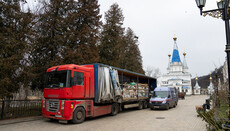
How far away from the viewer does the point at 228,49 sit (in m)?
5.57

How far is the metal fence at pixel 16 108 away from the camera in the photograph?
437 inches

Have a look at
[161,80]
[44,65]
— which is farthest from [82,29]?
[161,80]

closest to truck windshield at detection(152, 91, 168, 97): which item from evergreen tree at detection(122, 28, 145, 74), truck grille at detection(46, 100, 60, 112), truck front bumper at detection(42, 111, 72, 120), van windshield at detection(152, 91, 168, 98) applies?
van windshield at detection(152, 91, 168, 98)

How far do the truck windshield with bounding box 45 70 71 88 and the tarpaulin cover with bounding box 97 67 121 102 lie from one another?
2386 millimetres

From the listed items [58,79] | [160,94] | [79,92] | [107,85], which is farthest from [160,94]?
[58,79]

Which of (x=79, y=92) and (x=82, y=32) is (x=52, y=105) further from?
(x=82, y=32)

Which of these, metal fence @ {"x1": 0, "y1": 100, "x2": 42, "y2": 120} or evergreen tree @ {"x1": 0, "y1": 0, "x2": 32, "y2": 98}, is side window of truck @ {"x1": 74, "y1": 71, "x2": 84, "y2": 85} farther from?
metal fence @ {"x1": 0, "y1": 100, "x2": 42, "y2": 120}

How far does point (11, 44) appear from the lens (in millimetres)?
10867

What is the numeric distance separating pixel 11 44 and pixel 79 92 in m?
5.43

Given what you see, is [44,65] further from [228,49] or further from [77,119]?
[228,49]

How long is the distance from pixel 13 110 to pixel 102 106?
241 inches

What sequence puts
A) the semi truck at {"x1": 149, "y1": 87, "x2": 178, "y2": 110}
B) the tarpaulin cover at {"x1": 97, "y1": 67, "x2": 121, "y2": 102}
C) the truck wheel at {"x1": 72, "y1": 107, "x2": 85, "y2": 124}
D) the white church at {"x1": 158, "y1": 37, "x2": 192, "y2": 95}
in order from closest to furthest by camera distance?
the truck wheel at {"x1": 72, "y1": 107, "x2": 85, "y2": 124}
the tarpaulin cover at {"x1": 97, "y1": 67, "x2": 121, "y2": 102}
the semi truck at {"x1": 149, "y1": 87, "x2": 178, "y2": 110}
the white church at {"x1": 158, "y1": 37, "x2": 192, "y2": 95}

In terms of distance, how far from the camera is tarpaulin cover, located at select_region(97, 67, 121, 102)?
1139cm

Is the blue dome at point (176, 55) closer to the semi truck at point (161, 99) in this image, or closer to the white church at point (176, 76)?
the white church at point (176, 76)
